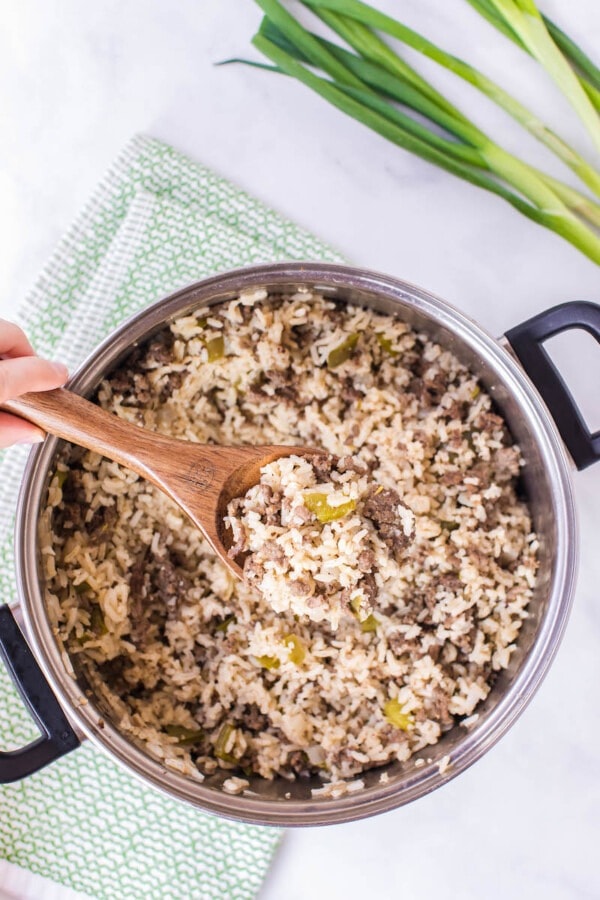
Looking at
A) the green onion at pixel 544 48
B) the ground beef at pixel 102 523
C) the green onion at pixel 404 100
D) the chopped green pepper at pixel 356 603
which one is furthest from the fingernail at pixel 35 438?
the green onion at pixel 544 48

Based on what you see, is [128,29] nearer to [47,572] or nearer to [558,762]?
[47,572]

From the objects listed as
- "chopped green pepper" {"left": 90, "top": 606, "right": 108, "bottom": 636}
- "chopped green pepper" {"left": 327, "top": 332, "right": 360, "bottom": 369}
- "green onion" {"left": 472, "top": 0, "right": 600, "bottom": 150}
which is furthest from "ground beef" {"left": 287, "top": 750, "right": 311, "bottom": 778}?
"green onion" {"left": 472, "top": 0, "right": 600, "bottom": 150}

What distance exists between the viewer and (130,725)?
70.7 inches

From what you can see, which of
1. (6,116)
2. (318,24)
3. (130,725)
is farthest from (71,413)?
(318,24)

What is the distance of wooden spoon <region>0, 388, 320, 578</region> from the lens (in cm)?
160

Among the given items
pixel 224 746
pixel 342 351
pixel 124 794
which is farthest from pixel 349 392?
pixel 124 794

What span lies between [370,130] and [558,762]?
5.86 ft

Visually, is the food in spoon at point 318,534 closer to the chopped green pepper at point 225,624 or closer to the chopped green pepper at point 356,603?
the chopped green pepper at point 356,603

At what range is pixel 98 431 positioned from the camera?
1.61 m

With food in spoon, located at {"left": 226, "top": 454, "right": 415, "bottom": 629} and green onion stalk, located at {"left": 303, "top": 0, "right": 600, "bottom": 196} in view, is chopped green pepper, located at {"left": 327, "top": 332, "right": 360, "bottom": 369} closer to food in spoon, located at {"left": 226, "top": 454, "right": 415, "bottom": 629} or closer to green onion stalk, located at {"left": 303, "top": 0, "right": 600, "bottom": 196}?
food in spoon, located at {"left": 226, "top": 454, "right": 415, "bottom": 629}

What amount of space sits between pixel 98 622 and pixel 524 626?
3.22 feet

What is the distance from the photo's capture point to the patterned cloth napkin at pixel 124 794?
2.08m

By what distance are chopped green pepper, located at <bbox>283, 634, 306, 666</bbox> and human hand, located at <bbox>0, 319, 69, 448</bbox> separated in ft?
2.38

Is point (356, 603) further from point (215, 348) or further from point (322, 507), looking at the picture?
point (215, 348)
